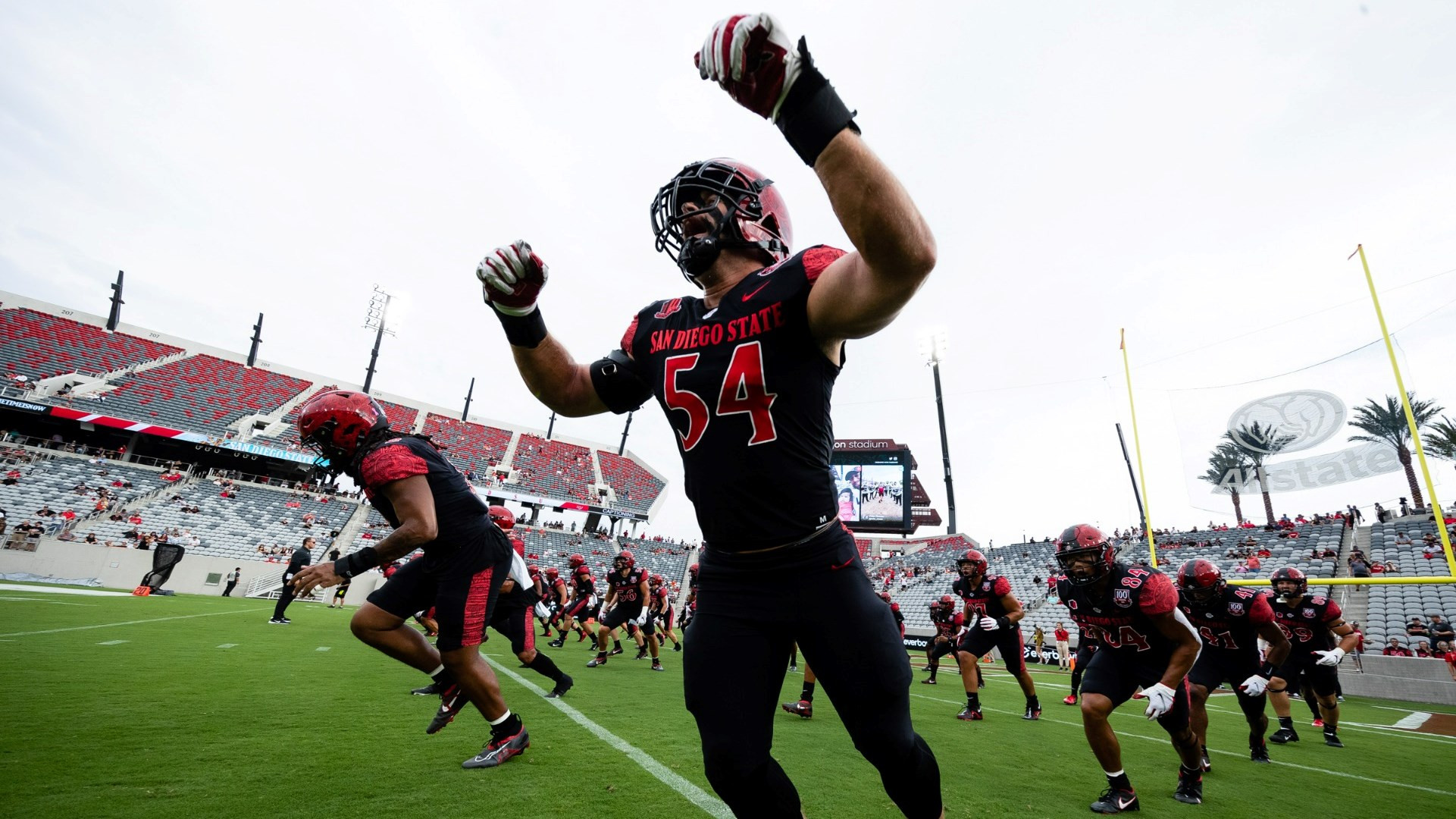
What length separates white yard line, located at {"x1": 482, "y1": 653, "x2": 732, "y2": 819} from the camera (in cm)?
349

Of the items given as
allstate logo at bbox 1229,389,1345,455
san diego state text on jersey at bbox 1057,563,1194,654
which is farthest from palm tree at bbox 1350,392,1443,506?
san diego state text on jersey at bbox 1057,563,1194,654

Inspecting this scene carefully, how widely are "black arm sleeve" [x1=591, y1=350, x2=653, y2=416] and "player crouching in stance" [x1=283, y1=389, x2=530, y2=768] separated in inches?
82.6

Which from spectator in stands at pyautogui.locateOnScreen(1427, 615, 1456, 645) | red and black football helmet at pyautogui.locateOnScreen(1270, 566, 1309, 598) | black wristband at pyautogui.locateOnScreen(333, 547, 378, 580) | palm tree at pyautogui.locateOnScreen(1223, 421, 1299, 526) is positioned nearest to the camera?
black wristband at pyautogui.locateOnScreen(333, 547, 378, 580)

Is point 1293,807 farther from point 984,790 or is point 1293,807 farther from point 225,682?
point 225,682

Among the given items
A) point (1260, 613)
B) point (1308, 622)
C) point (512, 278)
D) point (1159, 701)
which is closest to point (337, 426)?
point (512, 278)

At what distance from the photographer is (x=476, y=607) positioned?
184 inches

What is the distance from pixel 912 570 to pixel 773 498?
3975 cm

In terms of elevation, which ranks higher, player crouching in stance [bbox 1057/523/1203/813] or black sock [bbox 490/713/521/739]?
player crouching in stance [bbox 1057/523/1203/813]

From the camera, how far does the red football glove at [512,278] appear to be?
2248 millimetres

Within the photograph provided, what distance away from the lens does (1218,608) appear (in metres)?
7.04

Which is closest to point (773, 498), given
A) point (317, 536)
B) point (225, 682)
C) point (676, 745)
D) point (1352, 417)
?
point (676, 745)

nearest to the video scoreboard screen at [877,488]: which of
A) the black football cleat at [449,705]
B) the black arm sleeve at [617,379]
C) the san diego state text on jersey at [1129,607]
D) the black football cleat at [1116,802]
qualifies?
the san diego state text on jersey at [1129,607]

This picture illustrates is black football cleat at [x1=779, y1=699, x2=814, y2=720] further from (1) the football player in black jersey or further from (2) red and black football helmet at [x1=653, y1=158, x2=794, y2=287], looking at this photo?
(2) red and black football helmet at [x1=653, y1=158, x2=794, y2=287]

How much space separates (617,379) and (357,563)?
2.30m
